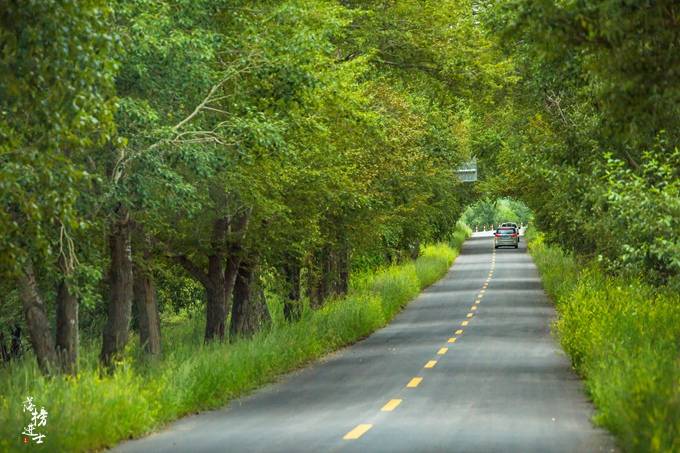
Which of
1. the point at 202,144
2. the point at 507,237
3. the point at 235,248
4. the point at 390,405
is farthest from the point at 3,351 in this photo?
the point at 507,237

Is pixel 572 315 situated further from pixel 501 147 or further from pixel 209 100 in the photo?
pixel 501 147

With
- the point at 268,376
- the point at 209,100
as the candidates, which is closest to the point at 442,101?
the point at 268,376

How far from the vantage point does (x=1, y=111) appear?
12.6m

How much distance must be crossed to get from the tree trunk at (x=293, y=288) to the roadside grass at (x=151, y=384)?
15.5 inches

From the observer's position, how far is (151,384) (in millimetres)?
17156

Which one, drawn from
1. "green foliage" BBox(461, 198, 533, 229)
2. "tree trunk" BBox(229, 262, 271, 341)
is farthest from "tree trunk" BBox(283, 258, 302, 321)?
"green foliage" BBox(461, 198, 533, 229)

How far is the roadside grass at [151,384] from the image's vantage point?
45.4ft

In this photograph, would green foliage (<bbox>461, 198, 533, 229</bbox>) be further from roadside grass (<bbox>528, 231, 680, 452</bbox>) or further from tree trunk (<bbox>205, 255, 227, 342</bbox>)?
tree trunk (<bbox>205, 255, 227, 342</bbox>)

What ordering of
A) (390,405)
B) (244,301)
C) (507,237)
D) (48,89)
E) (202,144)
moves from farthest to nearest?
(507,237) < (244,301) < (202,144) < (390,405) < (48,89)

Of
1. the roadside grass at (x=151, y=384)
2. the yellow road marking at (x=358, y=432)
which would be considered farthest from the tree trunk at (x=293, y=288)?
the yellow road marking at (x=358, y=432)

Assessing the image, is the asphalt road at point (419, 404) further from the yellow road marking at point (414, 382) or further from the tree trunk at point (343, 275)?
the tree trunk at point (343, 275)

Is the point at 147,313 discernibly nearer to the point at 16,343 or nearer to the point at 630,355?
the point at 630,355

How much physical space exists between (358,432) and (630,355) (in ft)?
15.2

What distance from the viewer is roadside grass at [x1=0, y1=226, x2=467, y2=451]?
1384cm
